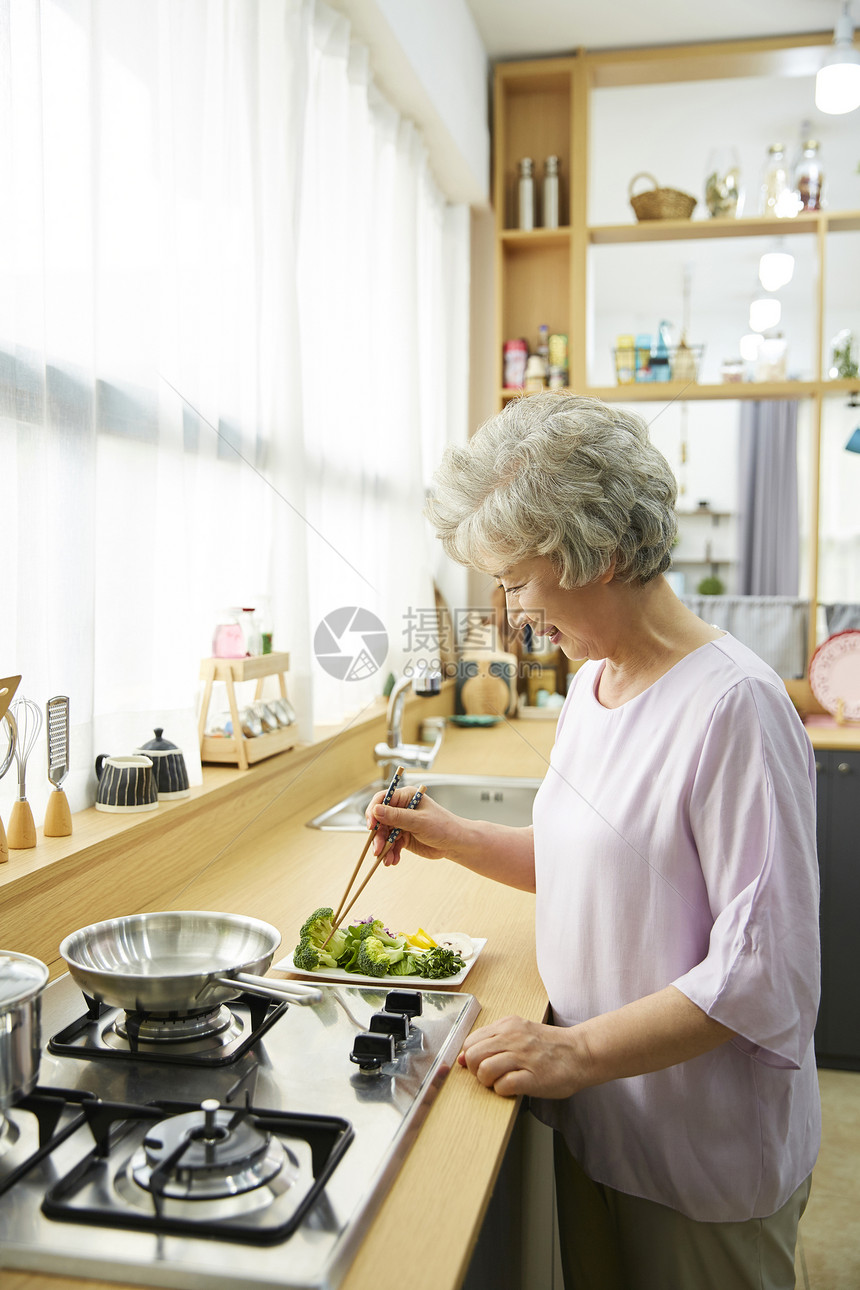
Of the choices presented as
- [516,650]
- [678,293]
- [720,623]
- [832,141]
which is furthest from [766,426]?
[516,650]

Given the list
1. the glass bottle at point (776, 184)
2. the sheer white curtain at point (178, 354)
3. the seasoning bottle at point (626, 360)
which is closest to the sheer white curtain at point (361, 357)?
the sheer white curtain at point (178, 354)

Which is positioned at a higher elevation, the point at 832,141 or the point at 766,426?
the point at 832,141

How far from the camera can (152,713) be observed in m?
1.59

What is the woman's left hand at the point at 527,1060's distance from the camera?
35.7 inches

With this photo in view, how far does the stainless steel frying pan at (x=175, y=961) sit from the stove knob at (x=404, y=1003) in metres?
0.13

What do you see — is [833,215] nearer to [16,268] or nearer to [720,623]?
[720,623]

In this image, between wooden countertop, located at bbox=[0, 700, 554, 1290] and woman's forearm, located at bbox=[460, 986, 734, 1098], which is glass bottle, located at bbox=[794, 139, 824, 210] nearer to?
wooden countertop, located at bbox=[0, 700, 554, 1290]

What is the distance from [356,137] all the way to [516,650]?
149 centimetres

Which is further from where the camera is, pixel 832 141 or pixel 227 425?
pixel 832 141

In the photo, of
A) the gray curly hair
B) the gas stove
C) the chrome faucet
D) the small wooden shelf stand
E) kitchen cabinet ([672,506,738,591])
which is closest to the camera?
→ the gas stove

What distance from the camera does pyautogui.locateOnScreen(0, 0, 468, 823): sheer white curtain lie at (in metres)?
1.26

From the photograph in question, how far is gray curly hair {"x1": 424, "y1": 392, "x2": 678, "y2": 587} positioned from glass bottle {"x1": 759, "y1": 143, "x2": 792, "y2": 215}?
8.73 ft

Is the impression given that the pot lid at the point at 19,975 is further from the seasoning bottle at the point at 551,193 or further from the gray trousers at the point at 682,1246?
the seasoning bottle at the point at 551,193

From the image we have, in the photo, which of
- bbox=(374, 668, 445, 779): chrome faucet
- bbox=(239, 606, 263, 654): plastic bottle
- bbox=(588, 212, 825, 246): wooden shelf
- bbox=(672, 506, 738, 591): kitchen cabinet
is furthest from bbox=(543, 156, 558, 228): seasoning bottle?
bbox=(672, 506, 738, 591): kitchen cabinet
